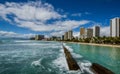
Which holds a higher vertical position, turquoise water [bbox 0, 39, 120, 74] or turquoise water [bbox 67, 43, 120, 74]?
turquoise water [bbox 0, 39, 120, 74]

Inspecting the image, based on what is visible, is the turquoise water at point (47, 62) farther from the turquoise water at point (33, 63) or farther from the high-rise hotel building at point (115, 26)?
the high-rise hotel building at point (115, 26)

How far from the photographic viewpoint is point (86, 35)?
164 metres

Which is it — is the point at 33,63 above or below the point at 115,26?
below

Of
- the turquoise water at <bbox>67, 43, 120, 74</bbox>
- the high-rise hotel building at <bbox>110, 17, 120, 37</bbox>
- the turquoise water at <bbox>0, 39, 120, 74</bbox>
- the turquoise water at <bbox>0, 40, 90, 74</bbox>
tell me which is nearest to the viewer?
the turquoise water at <bbox>0, 40, 90, 74</bbox>

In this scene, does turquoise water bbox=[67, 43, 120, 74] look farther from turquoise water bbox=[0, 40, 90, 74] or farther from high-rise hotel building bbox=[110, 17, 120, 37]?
high-rise hotel building bbox=[110, 17, 120, 37]

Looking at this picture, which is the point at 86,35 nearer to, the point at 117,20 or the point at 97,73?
the point at 117,20

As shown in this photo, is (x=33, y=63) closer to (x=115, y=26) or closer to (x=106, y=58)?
(x=106, y=58)

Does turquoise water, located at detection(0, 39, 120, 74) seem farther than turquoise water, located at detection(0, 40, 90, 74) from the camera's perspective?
Yes

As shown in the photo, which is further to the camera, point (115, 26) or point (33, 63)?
point (115, 26)

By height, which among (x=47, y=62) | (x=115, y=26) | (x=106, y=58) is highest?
(x=115, y=26)

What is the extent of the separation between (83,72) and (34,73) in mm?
4136

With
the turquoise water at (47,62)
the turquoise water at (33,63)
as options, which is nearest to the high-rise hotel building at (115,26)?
the turquoise water at (47,62)

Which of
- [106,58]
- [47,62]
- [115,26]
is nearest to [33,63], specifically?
[47,62]

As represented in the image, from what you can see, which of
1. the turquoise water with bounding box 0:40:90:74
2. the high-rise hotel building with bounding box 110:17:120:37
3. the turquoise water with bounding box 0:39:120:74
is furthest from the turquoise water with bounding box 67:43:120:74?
the high-rise hotel building with bounding box 110:17:120:37
